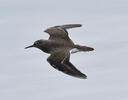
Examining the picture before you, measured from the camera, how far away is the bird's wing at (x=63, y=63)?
120ft

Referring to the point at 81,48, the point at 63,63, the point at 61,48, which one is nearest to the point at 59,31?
the point at 81,48

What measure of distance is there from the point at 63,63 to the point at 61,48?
2.61 m

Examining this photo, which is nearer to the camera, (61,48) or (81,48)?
(61,48)

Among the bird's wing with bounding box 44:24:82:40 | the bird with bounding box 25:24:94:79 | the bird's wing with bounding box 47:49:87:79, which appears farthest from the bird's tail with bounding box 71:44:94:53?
the bird's wing with bounding box 44:24:82:40

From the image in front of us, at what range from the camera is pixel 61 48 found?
1587 inches

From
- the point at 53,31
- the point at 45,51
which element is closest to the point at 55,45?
the point at 45,51

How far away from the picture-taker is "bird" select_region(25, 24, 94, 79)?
3716 cm

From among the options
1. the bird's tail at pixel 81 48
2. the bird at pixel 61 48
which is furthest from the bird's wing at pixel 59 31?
the bird's tail at pixel 81 48

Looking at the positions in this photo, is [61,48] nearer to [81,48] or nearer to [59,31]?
[81,48]

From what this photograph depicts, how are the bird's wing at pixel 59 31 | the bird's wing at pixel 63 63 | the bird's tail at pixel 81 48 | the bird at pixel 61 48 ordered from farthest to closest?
the bird's wing at pixel 59 31
the bird's tail at pixel 81 48
the bird at pixel 61 48
the bird's wing at pixel 63 63

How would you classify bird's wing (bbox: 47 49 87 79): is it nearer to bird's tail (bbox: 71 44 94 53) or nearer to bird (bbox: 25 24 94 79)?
bird (bbox: 25 24 94 79)

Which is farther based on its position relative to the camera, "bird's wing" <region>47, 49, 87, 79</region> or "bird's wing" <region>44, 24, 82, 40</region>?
"bird's wing" <region>44, 24, 82, 40</region>

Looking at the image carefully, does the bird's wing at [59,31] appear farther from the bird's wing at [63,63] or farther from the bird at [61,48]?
the bird's wing at [63,63]

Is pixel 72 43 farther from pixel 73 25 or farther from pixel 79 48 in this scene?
pixel 73 25
